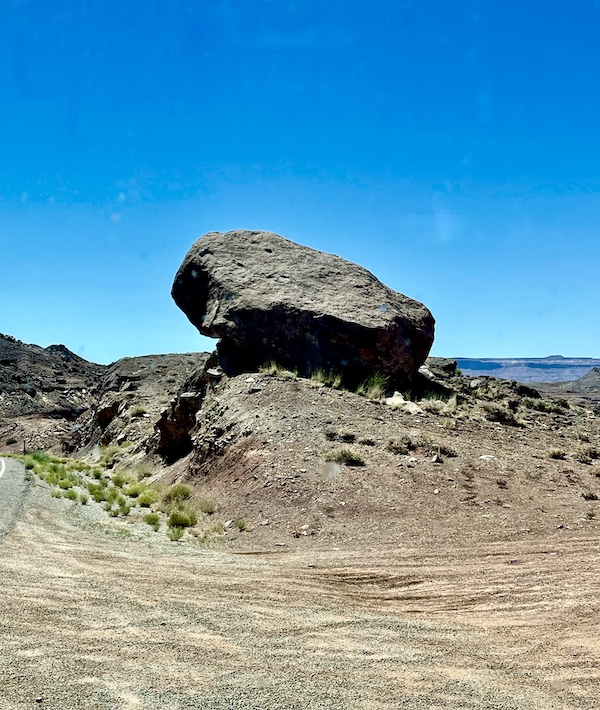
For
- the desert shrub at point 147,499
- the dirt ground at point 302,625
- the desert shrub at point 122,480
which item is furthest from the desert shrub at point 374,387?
the dirt ground at point 302,625

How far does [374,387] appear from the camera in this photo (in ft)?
72.2

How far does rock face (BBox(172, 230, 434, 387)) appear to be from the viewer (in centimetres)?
2322

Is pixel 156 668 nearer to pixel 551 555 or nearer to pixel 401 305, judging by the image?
pixel 551 555

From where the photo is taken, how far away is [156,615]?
7.48 m

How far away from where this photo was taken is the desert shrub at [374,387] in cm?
2144

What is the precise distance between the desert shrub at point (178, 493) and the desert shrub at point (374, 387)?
6673 millimetres

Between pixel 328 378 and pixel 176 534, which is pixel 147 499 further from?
pixel 328 378

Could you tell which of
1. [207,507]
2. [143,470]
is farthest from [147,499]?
[143,470]

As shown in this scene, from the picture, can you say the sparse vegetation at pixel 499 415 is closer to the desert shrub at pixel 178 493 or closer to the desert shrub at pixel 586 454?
the desert shrub at pixel 586 454

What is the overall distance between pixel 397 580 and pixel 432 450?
734 cm

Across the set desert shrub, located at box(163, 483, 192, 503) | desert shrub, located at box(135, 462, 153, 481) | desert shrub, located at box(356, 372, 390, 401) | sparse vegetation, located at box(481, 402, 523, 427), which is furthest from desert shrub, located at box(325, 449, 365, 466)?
desert shrub, located at box(135, 462, 153, 481)

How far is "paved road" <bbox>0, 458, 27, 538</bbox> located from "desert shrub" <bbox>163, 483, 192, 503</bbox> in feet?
11.9

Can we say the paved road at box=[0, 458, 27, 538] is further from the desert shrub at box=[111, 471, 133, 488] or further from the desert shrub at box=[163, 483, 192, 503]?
the desert shrub at box=[163, 483, 192, 503]

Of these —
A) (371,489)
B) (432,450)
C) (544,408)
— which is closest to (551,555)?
(371,489)
